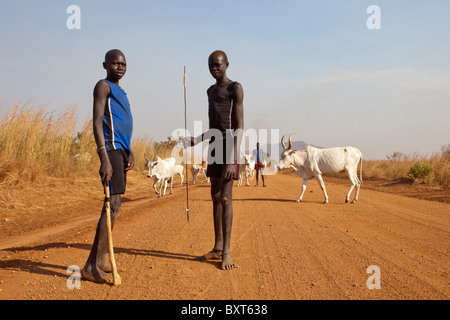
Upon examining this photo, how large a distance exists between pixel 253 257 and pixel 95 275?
6.88 feet

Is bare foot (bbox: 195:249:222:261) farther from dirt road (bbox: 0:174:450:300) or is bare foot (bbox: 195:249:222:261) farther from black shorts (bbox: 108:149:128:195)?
black shorts (bbox: 108:149:128:195)

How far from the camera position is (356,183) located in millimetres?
12586

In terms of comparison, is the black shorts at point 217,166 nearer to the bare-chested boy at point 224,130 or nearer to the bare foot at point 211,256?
the bare-chested boy at point 224,130

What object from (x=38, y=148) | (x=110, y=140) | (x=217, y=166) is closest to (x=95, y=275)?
(x=110, y=140)

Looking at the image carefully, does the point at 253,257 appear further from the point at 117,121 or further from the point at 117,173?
the point at 117,121

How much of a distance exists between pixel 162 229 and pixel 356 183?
7.97 meters

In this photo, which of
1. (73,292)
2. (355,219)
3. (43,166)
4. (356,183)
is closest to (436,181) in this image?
(356,183)

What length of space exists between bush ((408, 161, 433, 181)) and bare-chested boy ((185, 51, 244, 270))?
17.0m

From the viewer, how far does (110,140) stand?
13.6 feet

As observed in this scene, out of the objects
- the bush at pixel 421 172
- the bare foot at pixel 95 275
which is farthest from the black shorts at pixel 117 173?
the bush at pixel 421 172

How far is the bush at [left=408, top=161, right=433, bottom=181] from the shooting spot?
722 inches

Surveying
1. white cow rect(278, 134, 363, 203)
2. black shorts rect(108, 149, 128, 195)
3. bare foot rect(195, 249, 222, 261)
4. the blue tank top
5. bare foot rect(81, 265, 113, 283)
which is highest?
the blue tank top

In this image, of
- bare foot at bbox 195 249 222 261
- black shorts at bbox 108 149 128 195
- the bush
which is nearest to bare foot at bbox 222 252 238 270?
bare foot at bbox 195 249 222 261

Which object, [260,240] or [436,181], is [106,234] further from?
[436,181]
